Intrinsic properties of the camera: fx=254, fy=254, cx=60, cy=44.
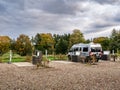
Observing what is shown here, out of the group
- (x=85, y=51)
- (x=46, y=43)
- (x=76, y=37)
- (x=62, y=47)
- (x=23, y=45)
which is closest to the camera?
(x=85, y=51)

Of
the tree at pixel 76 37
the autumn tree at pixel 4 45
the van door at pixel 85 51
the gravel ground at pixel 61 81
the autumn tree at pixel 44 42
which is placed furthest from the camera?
the autumn tree at pixel 44 42

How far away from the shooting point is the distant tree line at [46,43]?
72625 millimetres

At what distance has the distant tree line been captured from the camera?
72.6 meters

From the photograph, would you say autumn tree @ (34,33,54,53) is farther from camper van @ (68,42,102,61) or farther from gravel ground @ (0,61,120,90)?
gravel ground @ (0,61,120,90)

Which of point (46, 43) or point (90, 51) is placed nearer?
point (90, 51)

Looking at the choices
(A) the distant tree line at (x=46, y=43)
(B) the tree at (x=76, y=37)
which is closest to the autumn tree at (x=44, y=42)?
(A) the distant tree line at (x=46, y=43)

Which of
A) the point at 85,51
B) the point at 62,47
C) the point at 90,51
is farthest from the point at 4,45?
the point at 90,51

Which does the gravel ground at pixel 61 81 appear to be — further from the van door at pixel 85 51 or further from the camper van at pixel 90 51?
the van door at pixel 85 51

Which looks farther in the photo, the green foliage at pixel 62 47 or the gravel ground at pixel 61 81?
the green foliage at pixel 62 47

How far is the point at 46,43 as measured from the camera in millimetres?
90250

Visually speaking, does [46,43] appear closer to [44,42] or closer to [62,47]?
[44,42]

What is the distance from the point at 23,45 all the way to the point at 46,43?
16.1 meters

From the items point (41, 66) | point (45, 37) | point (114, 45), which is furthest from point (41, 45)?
point (41, 66)

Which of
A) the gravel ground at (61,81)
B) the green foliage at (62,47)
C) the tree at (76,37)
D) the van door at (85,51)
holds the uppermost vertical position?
the tree at (76,37)
